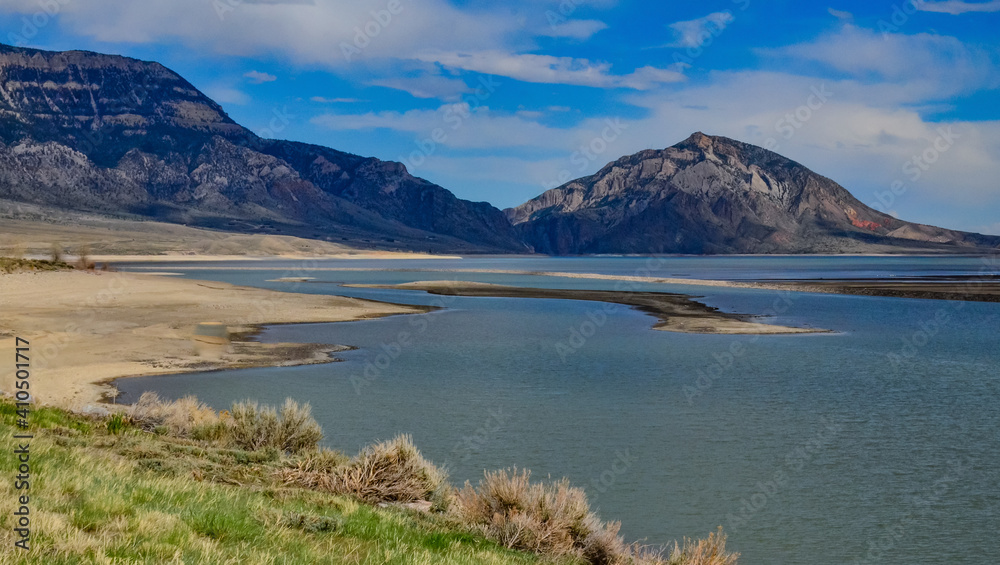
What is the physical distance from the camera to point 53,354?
25656 millimetres

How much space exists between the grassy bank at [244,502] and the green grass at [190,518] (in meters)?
0.02

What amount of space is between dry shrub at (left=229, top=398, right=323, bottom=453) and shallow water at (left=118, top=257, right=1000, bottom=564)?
309 cm

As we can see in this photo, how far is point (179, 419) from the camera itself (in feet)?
45.0

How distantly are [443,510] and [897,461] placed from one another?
416 inches

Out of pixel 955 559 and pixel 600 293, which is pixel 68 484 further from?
pixel 600 293

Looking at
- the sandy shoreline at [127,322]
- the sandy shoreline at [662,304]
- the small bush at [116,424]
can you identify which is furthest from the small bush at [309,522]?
the sandy shoreline at [662,304]

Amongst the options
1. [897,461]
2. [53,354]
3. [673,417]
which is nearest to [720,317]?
[673,417]

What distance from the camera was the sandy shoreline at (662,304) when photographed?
39.8 metres

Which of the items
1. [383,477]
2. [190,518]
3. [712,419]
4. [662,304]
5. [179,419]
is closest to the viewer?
[190,518]

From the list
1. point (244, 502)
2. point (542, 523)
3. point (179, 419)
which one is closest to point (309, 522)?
point (244, 502)

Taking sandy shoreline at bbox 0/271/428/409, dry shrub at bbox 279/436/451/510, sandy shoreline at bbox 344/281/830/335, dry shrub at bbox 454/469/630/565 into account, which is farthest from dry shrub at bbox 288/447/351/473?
sandy shoreline at bbox 344/281/830/335

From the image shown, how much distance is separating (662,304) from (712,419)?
120ft

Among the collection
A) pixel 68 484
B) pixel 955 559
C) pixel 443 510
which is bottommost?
pixel 955 559

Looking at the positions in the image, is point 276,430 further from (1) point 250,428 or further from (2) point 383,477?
(2) point 383,477
